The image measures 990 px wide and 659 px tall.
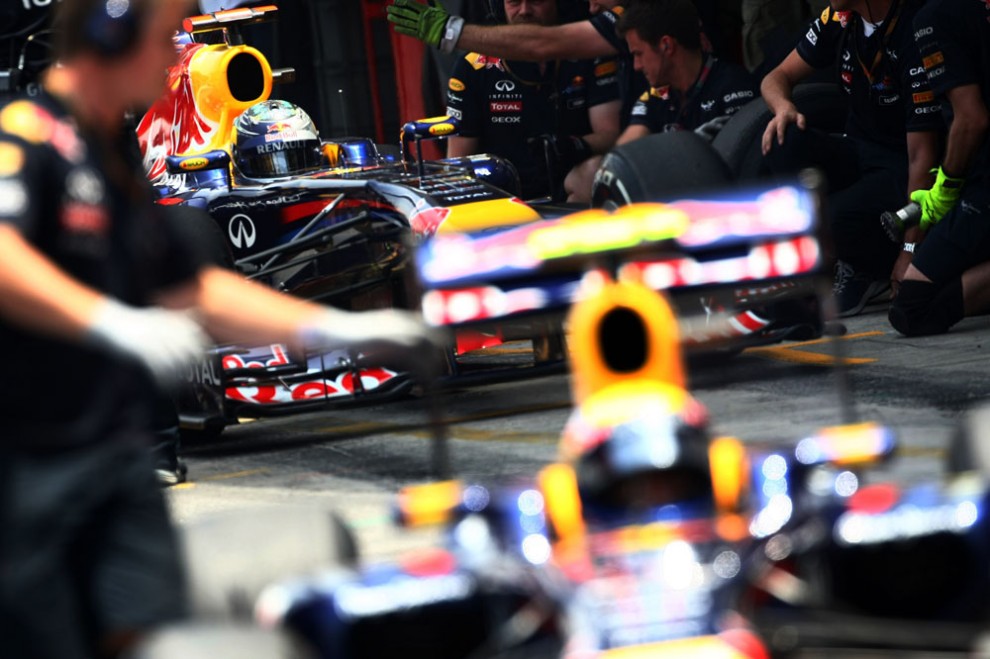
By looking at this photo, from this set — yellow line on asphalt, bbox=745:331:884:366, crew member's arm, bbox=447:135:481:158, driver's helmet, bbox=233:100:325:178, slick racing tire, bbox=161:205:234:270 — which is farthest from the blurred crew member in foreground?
crew member's arm, bbox=447:135:481:158

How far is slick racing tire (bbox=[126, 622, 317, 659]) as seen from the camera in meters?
3.07

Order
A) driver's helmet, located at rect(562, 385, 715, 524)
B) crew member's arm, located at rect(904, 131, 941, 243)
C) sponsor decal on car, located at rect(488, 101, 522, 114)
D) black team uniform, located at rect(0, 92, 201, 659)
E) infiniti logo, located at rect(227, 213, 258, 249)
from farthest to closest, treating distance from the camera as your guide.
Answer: sponsor decal on car, located at rect(488, 101, 522, 114) < infiniti logo, located at rect(227, 213, 258, 249) < crew member's arm, located at rect(904, 131, 941, 243) < driver's helmet, located at rect(562, 385, 715, 524) < black team uniform, located at rect(0, 92, 201, 659)

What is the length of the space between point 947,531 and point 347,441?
184 inches

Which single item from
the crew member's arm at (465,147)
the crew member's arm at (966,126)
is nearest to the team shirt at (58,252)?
the crew member's arm at (966,126)

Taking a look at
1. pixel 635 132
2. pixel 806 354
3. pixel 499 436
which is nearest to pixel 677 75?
pixel 635 132

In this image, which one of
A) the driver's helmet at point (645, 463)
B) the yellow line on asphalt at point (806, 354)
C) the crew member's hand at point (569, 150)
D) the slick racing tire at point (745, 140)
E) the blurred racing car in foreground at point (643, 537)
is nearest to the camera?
the blurred racing car in foreground at point (643, 537)

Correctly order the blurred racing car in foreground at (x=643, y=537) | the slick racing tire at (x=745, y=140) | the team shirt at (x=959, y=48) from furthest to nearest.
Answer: the slick racing tire at (x=745, y=140) < the team shirt at (x=959, y=48) < the blurred racing car in foreground at (x=643, y=537)

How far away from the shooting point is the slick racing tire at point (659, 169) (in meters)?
7.61

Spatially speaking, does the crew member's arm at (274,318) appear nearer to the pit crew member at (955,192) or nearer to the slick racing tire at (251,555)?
the slick racing tire at (251,555)

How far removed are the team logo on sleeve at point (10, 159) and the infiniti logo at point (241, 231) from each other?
6.40 meters

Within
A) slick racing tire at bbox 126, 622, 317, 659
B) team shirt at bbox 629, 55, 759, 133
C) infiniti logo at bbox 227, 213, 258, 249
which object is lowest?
slick racing tire at bbox 126, 622, 317, 659

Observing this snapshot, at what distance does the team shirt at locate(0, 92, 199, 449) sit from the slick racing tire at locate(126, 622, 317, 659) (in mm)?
357

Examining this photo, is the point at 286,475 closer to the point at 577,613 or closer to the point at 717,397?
the point at 717,397

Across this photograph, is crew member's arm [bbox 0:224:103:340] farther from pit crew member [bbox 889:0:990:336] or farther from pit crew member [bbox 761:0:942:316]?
pit crew member [bbox 761:0:942:316]
